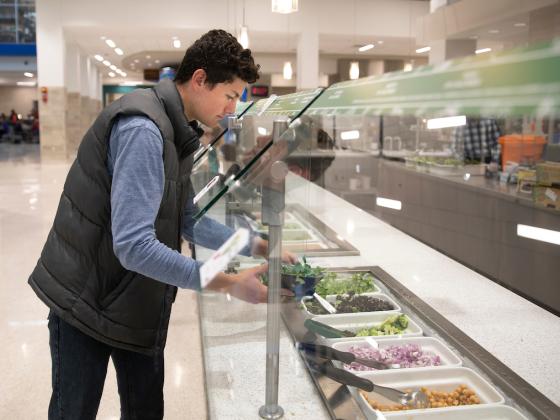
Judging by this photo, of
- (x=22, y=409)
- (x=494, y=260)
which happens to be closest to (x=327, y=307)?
(x=22, y=409)

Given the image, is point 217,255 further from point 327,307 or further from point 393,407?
point 327,307

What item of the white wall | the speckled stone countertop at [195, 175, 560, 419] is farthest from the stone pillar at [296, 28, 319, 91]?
the white wall

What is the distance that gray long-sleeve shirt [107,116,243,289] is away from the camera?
1097 mm

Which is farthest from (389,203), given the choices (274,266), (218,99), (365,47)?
(365,47)

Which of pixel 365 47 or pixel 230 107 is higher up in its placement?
pixel 365 47

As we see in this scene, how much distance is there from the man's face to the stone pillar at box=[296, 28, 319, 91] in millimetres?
12415

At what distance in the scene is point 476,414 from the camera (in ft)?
3.93

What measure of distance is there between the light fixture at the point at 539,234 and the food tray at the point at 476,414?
2.58 meters

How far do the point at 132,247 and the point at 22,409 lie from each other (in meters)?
1.56

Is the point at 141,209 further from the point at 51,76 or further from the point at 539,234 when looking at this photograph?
the point at 51,76

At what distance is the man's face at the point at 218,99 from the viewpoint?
134 cm

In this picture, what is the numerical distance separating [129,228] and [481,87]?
721mm

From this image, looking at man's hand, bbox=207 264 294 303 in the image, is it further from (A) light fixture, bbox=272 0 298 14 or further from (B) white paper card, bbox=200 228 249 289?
(A) light fixture, bbox=272 0 298 14

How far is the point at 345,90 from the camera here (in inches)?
55.9
